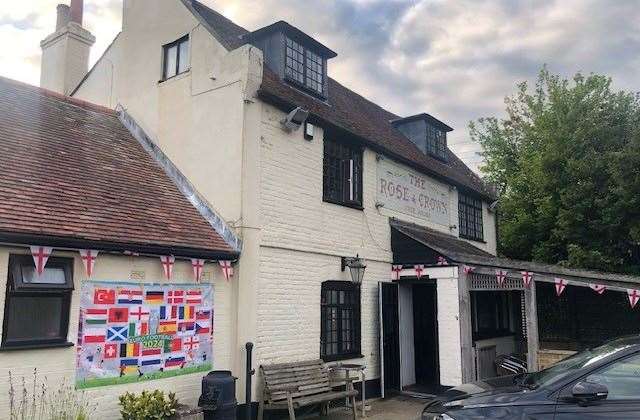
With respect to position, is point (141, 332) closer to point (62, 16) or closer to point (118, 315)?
point (118, 315)

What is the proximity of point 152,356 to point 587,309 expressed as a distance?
46.3ft

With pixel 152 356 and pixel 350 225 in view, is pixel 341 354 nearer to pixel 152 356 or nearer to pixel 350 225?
pixel 350 225

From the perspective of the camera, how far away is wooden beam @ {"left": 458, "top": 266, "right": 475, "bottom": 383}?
33.5ft

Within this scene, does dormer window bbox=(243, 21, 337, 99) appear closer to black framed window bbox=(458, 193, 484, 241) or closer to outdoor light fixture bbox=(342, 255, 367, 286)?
outdoor light fixture bbox=(342, 255, 367, 286)

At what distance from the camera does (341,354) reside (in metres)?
10.3

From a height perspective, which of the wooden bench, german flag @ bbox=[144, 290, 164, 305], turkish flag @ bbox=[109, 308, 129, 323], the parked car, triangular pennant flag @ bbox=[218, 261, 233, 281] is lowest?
the wooden bench

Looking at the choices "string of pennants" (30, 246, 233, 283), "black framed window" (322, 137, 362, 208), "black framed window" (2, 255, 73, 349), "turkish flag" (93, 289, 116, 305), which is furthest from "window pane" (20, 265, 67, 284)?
"black framed window" (322, 137, 362, 208)

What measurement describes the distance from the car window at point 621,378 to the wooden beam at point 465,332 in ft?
18.3

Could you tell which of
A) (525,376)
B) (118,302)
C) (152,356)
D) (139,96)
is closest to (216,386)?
(152,356)

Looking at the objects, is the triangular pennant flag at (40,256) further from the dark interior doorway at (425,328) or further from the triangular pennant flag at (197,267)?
the dark interior doorway at (425,328)

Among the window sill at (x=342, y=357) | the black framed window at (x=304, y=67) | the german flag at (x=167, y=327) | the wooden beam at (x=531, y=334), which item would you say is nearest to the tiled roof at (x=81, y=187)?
the german flag at (x=167, y=327)

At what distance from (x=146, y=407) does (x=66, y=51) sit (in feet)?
31.8

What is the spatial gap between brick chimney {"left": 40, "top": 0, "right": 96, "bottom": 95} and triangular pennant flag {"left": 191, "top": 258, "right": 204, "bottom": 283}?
760 centimetres

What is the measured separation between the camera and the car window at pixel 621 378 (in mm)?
4637
